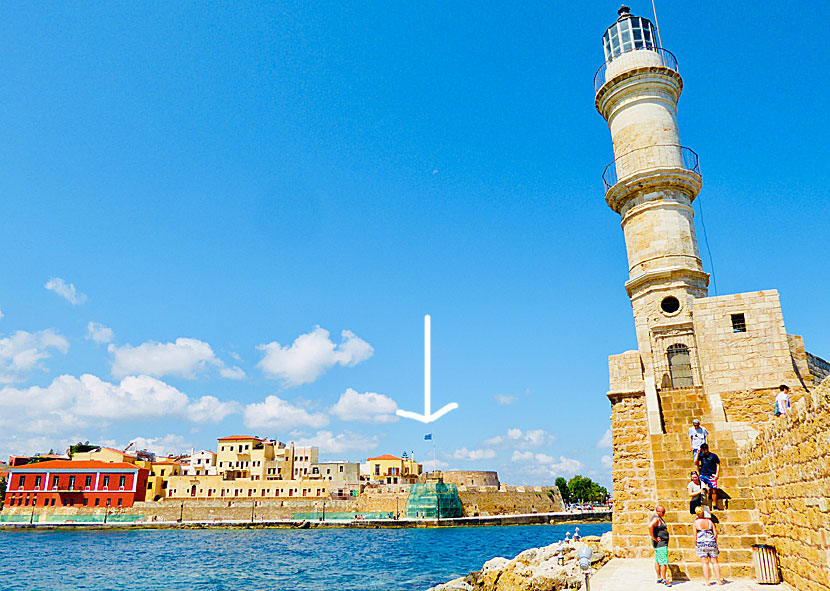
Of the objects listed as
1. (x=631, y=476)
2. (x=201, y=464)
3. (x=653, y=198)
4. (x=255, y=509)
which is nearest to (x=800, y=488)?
(x=631, y=476)

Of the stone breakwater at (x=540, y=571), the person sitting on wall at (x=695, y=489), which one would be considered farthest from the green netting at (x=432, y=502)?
the person sitting on wall at (x=695, y=489)

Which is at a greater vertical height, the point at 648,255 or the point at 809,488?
the point at 648,255

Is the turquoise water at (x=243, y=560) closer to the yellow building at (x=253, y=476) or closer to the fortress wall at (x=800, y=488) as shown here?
the yellow building at (x=253, y=476)

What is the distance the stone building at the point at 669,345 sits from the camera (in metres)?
10.3

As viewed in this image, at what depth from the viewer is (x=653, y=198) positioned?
1678 centimetres

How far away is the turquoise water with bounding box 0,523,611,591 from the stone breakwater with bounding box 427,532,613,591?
629cm

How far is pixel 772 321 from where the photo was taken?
12.2 metres

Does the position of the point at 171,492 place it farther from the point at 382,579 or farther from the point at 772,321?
the point at 772,321

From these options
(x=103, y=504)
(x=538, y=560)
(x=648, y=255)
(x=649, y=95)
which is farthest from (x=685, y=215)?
(x=103, y=504)

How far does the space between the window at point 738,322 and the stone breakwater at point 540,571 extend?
5.46 metres

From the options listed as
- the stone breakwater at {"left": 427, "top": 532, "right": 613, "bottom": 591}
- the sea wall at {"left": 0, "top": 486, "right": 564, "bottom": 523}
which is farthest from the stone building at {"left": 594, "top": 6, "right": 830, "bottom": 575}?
the sea wall at {"left": 0, "top": 486, "right": 564, "bottom": 523}

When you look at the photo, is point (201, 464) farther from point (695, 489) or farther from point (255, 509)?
point (695, 489)

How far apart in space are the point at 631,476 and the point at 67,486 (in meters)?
65.7

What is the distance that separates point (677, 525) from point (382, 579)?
58.8 ft
